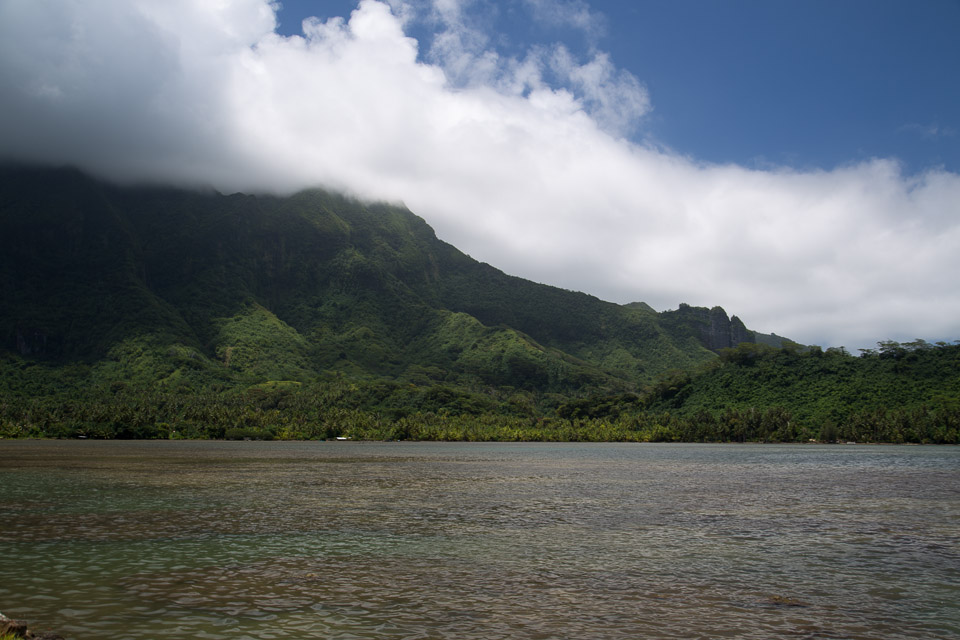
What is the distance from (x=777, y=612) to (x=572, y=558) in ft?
22.3

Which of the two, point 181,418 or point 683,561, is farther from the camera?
point 181,418

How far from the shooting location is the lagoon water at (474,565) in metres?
12.4

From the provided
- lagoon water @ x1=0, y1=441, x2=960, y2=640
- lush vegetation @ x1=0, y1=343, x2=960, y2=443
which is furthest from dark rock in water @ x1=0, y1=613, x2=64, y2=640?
lush vegetation @ x1=0, y1=343, x2=960, y2=443

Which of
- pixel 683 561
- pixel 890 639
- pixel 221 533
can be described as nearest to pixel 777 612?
pixel 890 639

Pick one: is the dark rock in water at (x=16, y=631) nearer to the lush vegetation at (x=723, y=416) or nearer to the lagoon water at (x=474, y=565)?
the lagoon water at (x=474, y=565)

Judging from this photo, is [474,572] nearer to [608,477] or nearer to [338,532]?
[338,532]

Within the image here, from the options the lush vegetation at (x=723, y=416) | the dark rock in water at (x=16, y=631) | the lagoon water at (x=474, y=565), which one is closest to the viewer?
the dark rock in water at (x=16, y=631)

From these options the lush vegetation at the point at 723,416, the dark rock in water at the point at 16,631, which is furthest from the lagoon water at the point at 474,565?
the lush vegetation at the point at 723,416

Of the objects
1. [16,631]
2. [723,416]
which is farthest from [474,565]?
[723,416]

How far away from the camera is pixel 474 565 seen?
1809 cm

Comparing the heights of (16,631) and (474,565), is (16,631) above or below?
above

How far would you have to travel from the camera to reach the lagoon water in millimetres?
12430

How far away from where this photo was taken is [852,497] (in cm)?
3838

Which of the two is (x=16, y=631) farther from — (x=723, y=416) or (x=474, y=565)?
(x=723, y=416)
